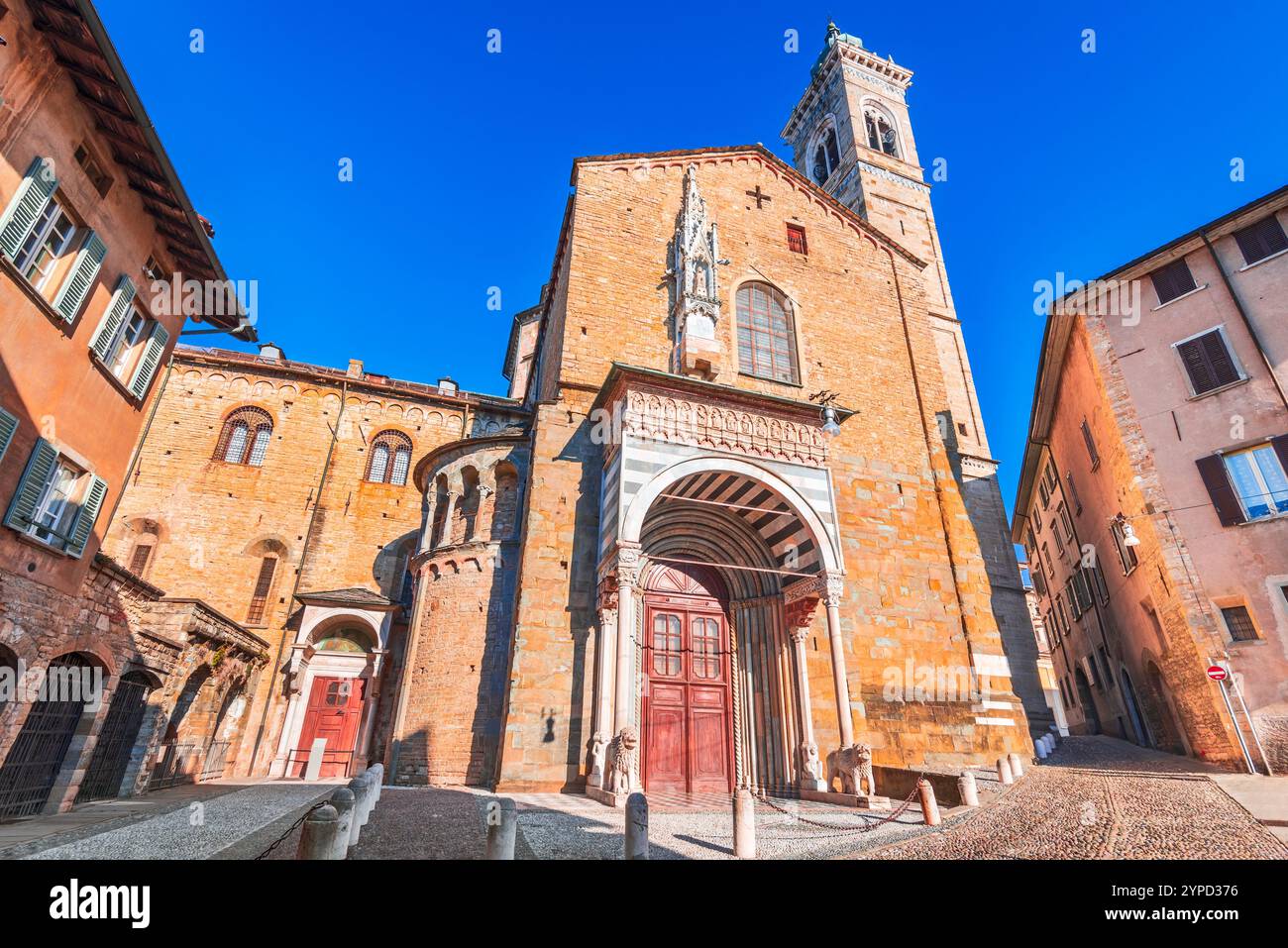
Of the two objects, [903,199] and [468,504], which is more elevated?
[903,199]

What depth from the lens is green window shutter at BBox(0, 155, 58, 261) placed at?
7.91m

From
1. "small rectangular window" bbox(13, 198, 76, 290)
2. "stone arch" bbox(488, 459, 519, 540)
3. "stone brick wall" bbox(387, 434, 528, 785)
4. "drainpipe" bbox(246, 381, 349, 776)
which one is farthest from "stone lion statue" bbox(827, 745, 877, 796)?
"drainpipe" bbox(246, 381, 349, 776)

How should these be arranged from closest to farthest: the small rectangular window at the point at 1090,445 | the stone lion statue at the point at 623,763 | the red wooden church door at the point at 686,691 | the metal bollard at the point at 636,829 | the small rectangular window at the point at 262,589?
the metal bollard at the point at 636,829, the stone lion statue at the point at 623,763, the red wooden church door at the point at 686,691, the small rectangular window at the point at 1090,445, the small rectangular window at the point at 262,589

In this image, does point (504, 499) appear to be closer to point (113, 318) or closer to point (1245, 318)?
point (113, 318)

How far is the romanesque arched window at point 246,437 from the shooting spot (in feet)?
78.7

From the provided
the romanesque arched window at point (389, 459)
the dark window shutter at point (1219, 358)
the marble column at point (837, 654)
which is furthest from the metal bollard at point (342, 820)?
the romanesque arched window at point (389, 459)

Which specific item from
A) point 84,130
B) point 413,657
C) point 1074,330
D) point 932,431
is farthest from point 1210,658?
point 84,130

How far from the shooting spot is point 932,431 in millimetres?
17766

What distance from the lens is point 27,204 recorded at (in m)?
8.23

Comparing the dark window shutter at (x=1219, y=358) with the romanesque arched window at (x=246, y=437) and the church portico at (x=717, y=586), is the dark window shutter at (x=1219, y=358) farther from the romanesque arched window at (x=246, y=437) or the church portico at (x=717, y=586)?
the romanesque arched window at (x=246, y=437)

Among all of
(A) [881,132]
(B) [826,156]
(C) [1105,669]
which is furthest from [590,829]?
(A) [881,132]

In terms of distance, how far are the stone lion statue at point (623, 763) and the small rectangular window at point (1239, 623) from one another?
13928mm

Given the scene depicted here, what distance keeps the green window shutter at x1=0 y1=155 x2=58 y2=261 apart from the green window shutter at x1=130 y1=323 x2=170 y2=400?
3.27m

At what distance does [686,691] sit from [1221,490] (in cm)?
1359
